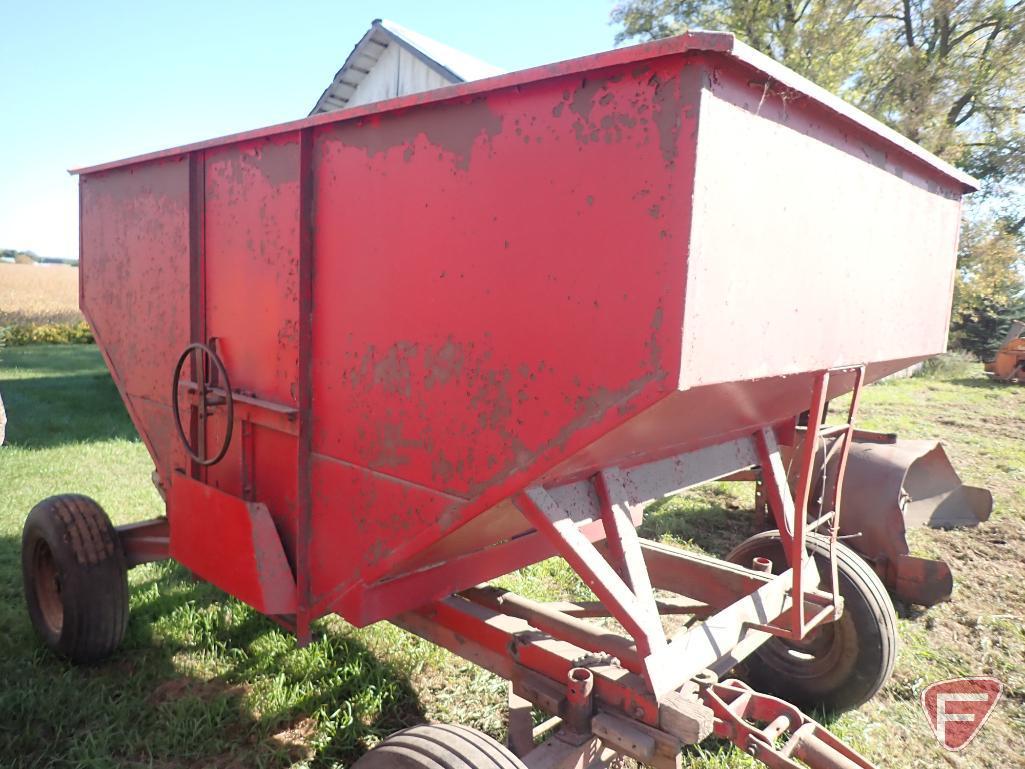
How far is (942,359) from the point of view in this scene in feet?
64.5

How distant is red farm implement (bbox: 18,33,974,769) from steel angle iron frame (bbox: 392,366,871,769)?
0.01 metres

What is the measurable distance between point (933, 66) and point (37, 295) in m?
31.6

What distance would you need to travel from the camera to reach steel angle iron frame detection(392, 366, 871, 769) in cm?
198

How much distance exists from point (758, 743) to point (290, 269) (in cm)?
215

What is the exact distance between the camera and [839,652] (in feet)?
10.3

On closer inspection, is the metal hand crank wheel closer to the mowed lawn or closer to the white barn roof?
the mowed lawn

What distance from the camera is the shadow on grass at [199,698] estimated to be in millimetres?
2881

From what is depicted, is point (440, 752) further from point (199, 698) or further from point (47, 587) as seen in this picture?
point (47, 587)

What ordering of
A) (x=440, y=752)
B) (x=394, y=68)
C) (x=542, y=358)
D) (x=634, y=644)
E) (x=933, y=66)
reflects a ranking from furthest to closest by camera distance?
1. (x=933, y=66)
2. (x=394, y=68)
3. (x=634, y=644)
4. (x=440, y=752)
5. (x=542, y=358)

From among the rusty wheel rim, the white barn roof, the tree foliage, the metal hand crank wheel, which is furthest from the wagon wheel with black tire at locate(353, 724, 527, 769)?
the tree foliage

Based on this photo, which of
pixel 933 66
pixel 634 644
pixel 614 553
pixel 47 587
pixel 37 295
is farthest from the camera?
pixel 37 295

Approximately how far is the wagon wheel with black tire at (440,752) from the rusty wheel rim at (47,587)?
240 cm

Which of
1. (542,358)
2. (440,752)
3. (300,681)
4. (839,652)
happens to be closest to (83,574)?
(300,681)

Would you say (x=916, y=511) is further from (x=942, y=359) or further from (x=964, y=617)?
(x=942, y=359)
